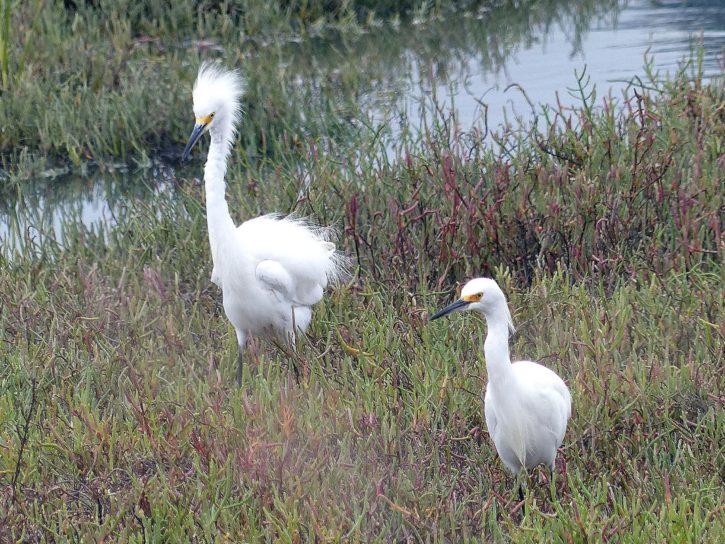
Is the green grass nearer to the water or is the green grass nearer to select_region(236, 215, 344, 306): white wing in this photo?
select_region(236, 215, 344, 306): white wing

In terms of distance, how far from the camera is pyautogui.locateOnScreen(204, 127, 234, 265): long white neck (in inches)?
187

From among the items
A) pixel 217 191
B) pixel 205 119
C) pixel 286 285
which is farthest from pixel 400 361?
pixel 205 119

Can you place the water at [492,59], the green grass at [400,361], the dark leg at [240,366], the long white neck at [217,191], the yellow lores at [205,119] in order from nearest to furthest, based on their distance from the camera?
the green grass at [400,361]
the dark leg at [240,366]
the long white neck at [217,191]
the yellow lores at [205,119]
the water at [492,59]

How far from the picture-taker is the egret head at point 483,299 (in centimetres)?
364

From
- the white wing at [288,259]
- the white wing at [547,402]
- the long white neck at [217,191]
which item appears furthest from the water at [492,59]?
the white wing at [547,402]

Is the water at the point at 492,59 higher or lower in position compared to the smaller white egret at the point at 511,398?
lower

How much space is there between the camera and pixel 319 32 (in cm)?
1205

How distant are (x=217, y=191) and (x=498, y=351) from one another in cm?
161

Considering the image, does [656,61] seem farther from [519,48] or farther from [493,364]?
[493,364]

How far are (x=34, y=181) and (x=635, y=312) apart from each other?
534 centimetres

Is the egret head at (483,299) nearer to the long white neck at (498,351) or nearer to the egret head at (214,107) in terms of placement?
the long white neck at (498,351)

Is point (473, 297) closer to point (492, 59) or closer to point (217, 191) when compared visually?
point (217, 191)

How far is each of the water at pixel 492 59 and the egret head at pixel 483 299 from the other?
13.9ft

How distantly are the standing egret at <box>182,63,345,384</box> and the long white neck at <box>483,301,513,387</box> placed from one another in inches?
51.5
